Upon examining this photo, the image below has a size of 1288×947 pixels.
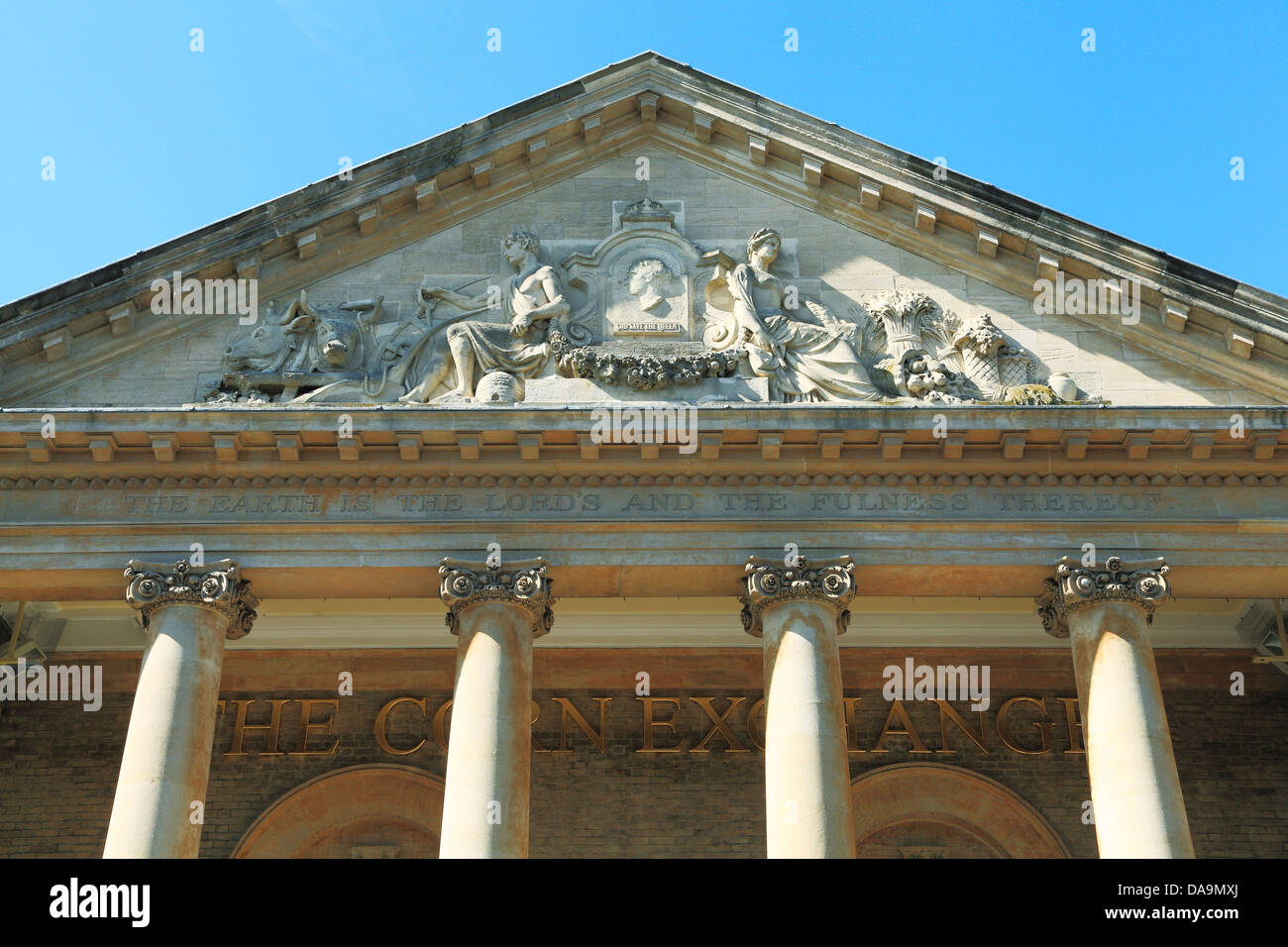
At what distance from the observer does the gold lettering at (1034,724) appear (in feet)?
67.1

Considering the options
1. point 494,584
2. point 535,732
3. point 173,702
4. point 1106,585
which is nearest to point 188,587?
point 173,702

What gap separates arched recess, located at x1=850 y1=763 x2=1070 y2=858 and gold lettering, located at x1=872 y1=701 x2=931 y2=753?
26 centimetres

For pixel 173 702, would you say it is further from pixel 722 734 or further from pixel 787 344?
pixel 787 344

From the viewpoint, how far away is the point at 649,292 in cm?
1867

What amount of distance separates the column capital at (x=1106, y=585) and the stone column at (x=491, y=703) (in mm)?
5788

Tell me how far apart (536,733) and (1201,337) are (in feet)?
33.9

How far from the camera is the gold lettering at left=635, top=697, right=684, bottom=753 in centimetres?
2047

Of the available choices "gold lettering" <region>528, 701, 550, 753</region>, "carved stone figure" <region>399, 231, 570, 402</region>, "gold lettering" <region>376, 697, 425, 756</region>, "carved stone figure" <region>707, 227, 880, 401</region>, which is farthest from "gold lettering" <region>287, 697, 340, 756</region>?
"carved stone figure" <region>707, 227, 880, 401</region>

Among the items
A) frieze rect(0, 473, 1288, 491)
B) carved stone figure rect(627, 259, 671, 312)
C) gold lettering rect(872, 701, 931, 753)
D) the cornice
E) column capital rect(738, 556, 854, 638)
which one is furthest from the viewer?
gold lettering rect(872, 701, 931, 753)

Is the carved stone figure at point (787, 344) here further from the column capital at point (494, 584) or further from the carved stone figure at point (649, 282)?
the column capital at point (494, 584)

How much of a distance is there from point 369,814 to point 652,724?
4.18 meters

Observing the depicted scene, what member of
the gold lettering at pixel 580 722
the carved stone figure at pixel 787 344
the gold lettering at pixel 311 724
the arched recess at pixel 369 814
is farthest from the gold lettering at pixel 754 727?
the gold lettering at pixel 311 724

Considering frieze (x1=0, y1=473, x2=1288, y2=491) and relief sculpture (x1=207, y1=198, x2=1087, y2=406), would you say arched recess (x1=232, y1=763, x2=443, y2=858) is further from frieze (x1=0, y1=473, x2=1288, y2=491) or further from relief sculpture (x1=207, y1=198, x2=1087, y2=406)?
relief sculpture (x1=207, y1=198, x2=1087, y2=406)
